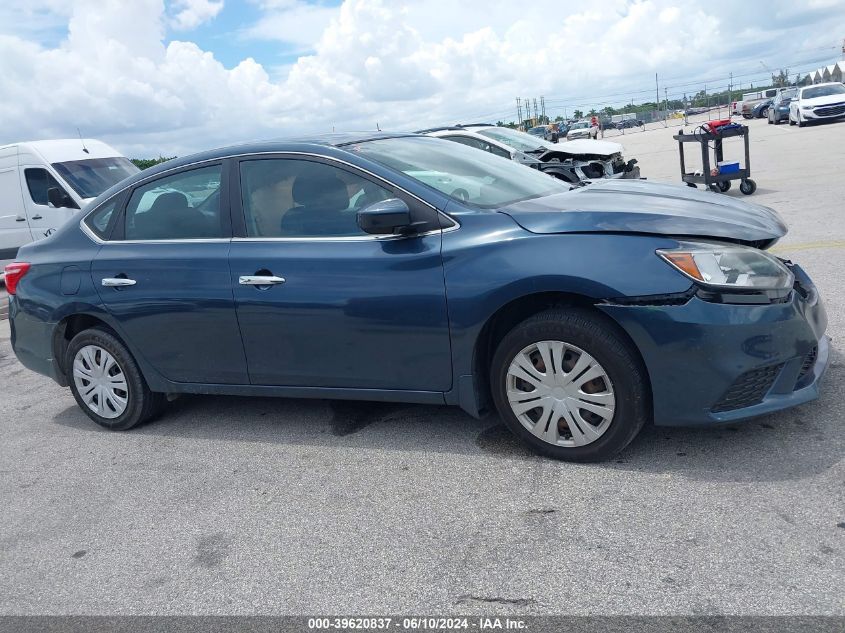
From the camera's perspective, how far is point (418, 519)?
353 cm

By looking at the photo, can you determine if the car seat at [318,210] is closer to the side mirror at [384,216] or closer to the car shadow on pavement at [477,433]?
the side mirror at [384,216]

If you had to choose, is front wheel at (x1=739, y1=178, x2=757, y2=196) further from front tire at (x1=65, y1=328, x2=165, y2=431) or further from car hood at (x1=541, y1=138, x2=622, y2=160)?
front tire at (x1=65, y1=328, x2=165, y2=431)

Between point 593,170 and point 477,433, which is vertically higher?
point 593,170

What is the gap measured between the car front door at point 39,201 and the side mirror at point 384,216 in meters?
10.6

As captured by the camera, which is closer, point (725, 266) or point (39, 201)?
point (725, 266)

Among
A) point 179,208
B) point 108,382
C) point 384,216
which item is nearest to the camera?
point 384,216

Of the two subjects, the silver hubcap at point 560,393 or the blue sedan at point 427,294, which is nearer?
the blue sedan at point 427,294

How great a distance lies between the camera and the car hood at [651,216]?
11.9 ft

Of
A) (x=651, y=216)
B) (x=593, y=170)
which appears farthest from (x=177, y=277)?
(x=593, y=170)

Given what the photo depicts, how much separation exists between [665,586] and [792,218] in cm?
838

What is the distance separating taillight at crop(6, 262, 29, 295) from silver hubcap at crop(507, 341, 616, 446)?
3.46 meters

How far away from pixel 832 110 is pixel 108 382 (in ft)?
100

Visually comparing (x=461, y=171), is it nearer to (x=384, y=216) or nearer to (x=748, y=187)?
(x=384, y=216)

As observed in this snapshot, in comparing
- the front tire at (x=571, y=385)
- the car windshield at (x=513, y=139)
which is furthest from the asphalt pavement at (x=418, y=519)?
the car windshield at (x=513, y=139)
